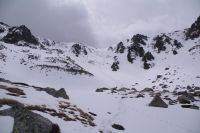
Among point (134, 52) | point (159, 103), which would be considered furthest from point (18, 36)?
point (159, 103)

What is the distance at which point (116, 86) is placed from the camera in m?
85.6

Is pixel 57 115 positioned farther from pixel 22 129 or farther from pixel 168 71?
pixel 168 71

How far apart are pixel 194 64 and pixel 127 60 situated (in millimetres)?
66063

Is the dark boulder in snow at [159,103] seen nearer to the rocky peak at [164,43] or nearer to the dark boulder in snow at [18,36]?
the rocky peak at [164,43]

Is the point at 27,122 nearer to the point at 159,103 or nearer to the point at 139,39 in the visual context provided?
the point at 159,103

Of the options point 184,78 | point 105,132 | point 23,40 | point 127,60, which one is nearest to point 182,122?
point 105,132

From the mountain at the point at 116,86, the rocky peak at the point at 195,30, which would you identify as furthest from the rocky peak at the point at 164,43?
the rocky peak at the point at 195,30

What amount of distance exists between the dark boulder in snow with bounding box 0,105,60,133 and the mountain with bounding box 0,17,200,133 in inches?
69.4

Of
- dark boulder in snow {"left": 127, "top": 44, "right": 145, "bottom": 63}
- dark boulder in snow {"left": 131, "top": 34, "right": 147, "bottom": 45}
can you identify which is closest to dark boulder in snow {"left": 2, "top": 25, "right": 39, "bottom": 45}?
A: dark boulder in snow {"left": 127, "top": 44, "right": 145, "bottom": 63}

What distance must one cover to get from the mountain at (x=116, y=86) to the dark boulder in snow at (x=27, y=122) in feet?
5.78

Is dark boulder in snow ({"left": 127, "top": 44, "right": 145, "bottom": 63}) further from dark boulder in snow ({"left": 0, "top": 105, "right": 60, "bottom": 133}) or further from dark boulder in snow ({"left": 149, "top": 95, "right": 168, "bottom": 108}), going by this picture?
dark boulder in snow ({"left": 0, "top": 105, "right": 60, "bottom": 133})

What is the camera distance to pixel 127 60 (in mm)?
139375

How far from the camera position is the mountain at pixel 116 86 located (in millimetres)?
15766

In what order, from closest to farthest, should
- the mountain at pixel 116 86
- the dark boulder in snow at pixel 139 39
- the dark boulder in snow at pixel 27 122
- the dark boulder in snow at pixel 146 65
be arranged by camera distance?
the dark boulder in snow at pixel 27 122 → the mountain at pixel 116 86 → the dark boulder in snow at pixel 146 65 → the dark boulder in snow at pixel 139 39
